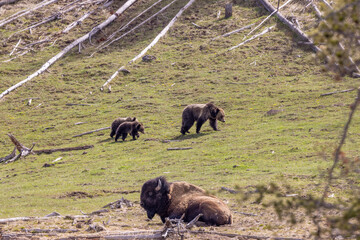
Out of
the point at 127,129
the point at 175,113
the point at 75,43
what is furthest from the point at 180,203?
the point at 75,43

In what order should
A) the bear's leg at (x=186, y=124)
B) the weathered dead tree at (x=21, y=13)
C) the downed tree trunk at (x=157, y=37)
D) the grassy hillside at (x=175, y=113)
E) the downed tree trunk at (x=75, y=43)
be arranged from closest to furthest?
the grassy hillside at (x=175, y=113) < the bear's leg at (x=186, y=124) < the downed tree trunk at (x=157, y=37) < the downed tree trunk at (x=75, y=43) < the weathered dead tree at (x=21, y=13)

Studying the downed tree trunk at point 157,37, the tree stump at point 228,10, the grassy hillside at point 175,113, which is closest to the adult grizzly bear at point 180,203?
the grassy hillside at point 175,113

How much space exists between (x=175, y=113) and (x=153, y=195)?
66.0 ft

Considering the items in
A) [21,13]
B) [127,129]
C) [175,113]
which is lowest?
[175,113]

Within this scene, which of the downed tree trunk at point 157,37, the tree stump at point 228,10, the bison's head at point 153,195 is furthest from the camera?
the tree stump at point 228,10

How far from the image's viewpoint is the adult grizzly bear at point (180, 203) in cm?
961

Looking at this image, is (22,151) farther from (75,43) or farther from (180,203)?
(75,43)

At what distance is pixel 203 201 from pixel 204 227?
26.9 inches

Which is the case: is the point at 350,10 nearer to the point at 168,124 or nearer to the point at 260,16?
the point at 168,124

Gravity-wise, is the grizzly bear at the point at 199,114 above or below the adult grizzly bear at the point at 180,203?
below

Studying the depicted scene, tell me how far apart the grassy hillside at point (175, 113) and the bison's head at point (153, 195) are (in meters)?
2.00

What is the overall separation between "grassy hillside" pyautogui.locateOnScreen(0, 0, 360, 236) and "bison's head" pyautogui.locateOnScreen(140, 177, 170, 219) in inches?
78.6

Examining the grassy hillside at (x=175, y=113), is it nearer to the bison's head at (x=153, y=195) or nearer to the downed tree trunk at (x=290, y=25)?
the downed tree trunk at (x=290, y=25)

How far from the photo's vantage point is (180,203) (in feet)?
33.0
